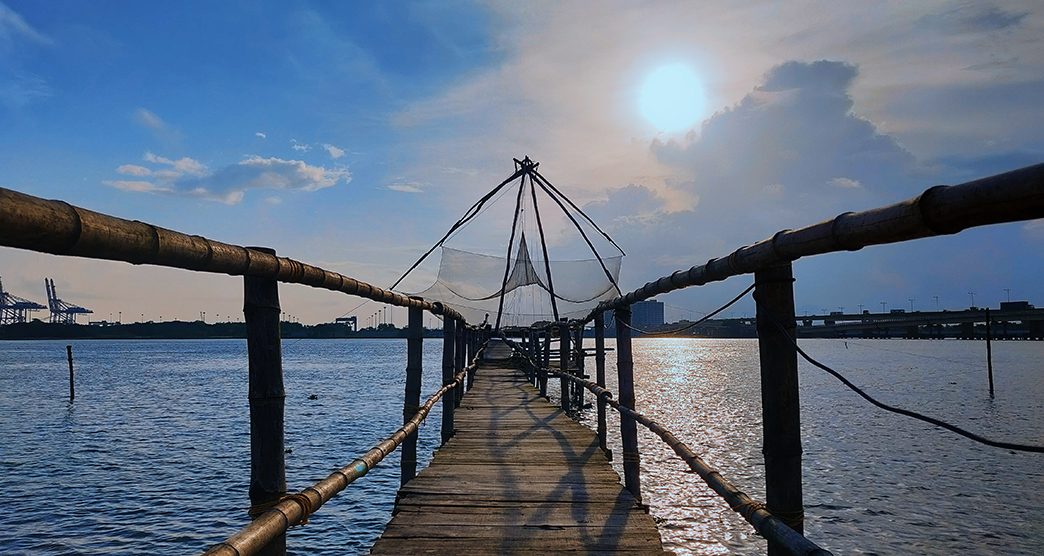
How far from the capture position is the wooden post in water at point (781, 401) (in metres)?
3.06

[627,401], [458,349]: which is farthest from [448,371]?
[627,401]

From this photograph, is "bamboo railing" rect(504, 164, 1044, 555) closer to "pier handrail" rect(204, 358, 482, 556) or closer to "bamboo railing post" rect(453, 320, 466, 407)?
"pier handrail" rect(204, 358, 482, 556)

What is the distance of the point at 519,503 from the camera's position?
5777 millimetres

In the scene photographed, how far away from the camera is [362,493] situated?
16.3 m

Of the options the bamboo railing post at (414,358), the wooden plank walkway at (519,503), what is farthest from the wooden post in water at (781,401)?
the bamboo railing post at (414,358)

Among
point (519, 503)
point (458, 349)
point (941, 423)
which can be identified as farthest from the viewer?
point (458, 349)

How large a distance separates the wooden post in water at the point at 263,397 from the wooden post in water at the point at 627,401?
4.22 metres

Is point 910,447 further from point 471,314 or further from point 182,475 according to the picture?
point 182,475

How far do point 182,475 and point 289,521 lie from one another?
18845mm

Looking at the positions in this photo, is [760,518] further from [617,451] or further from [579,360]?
[579,360]

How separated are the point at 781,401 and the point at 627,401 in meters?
4.28

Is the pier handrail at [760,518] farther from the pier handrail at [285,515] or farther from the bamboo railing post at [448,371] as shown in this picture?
the bamboo railing post at [448,371]

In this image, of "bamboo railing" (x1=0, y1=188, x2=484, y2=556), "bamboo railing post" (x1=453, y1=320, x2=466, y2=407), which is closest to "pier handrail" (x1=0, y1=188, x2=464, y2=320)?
"bamboo railing" (x1=0, y1=188, x2=484, y2=556)

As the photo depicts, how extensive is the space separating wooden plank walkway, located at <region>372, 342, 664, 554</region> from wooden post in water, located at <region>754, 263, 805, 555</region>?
1.65 metres
